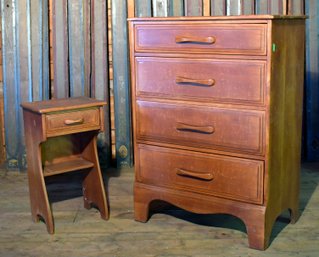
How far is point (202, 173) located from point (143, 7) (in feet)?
5.18

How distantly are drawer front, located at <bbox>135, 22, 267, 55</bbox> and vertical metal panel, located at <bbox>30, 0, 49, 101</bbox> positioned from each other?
1293mm

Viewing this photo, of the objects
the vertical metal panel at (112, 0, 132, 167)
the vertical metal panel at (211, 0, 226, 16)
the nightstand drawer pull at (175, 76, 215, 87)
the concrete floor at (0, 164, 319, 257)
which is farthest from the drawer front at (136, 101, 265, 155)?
the vertical metal panel at (211, 0, 226, 16)

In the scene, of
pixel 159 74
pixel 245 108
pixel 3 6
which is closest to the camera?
pixel 245 108

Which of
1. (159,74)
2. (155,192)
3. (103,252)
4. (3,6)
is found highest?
(3,6)

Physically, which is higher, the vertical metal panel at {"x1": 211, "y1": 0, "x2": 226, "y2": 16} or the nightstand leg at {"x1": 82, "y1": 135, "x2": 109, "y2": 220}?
the vertical metal panel at {"x1": 211, "y1": 0, "x2": 226, "y2": 16}

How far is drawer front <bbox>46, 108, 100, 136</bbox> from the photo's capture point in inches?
122

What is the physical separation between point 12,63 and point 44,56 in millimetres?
224

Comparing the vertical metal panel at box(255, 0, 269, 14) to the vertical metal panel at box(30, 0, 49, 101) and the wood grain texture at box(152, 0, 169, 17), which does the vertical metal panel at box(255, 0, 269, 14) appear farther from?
the vertical metal panel at box(30, 0, 49, 101)

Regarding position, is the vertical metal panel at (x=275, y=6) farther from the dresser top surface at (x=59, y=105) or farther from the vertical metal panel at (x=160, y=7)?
the dresser top surface at (x=59, y=105)

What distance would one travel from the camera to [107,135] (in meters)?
4.34

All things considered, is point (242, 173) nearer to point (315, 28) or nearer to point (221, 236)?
point (221, 236)

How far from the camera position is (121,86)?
4270 mm

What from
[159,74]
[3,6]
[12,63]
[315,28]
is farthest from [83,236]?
[315,28]

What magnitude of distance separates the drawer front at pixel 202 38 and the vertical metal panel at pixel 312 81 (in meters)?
1.62
